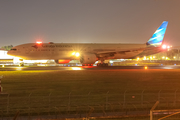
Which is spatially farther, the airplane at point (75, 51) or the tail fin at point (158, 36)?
the tail fin at point (158, 36)

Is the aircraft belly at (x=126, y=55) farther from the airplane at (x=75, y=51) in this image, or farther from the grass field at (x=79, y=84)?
the grass field at (x=79, y=84)

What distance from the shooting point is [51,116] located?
38.5 feet

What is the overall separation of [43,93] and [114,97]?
6.02 metres

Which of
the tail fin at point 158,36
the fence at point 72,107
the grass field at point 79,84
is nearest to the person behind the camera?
the fence at point 72,107

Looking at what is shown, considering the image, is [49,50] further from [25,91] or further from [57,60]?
[25,91]

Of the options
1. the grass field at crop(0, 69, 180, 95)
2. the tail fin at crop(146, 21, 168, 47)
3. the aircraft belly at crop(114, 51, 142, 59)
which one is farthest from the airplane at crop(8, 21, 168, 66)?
the grass field at crop(0, 69, 180, 95)

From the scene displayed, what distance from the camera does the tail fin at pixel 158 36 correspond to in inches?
2203

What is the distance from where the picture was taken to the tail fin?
5597 centimetres

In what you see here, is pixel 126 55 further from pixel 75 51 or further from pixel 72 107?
pixel 72 107

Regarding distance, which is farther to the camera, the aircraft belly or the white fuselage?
the aircraft belly

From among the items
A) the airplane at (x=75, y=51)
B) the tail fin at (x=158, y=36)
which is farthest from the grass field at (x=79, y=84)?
the tail fin at (x=158, y=36)

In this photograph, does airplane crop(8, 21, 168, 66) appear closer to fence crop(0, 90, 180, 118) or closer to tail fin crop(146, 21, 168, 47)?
tail fin crop(146, 21, 168, 47)

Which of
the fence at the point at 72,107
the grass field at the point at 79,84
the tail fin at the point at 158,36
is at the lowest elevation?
the fence at the point at 72,107

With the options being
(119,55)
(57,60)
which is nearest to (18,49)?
(57,60)
